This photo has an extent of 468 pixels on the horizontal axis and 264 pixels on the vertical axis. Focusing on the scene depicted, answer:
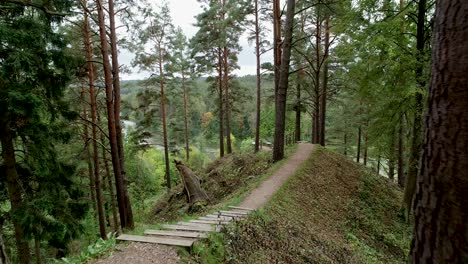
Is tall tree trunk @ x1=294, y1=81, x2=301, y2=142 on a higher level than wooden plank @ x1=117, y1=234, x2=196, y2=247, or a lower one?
higher

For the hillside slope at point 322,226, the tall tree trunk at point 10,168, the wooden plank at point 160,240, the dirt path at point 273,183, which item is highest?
the tall tree trunk at point 10,168

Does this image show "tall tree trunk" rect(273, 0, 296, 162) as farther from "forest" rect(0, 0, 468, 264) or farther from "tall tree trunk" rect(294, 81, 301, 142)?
"tall tree trunk" rect(294, 81, 301, 142)

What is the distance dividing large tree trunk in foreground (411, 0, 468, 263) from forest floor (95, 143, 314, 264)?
3.25 meters

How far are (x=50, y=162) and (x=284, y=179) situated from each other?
6851mm

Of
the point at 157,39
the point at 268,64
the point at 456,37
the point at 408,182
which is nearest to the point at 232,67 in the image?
the point at 268,64

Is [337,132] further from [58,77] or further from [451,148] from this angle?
[451,148]

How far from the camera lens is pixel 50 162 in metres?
7.36

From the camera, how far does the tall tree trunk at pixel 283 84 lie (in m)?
11.6

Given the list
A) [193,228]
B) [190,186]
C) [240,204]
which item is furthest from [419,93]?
[190,186]

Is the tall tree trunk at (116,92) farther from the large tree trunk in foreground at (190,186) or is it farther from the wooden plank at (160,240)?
the wooden plank at (160,240)

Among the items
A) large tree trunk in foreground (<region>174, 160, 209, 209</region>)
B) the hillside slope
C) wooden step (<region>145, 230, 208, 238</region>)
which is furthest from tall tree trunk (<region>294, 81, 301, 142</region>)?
wooden step (<region>145, 230, 208, 238</region>)

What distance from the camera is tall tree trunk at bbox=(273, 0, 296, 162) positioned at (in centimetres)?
1155

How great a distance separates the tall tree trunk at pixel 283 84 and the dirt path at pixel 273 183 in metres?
0.80

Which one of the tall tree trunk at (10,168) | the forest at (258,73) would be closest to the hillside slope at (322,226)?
the forest at (258,73)
